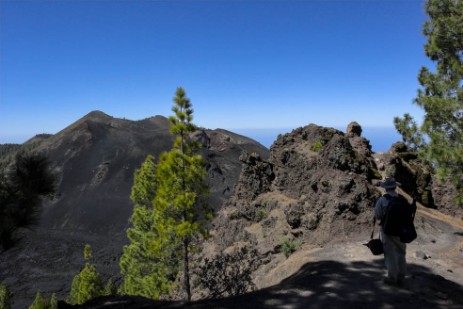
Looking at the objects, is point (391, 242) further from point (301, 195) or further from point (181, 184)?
point (301, 195)

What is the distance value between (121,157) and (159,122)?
65801mm

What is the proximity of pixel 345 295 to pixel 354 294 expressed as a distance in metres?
0.23

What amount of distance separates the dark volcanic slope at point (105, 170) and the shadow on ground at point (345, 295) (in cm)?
6687

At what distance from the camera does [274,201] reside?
2084 centimetres

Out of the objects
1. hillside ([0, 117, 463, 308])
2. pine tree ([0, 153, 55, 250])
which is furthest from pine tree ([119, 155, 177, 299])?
pine tree ([0, 153, 55, 250])

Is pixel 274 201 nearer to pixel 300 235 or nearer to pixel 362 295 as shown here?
pixel 300 235

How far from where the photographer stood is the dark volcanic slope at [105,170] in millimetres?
80188

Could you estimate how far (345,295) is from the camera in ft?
27.4

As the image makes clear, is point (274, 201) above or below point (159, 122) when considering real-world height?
below

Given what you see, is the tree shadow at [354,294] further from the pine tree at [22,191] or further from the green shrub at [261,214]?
the green shrub at [261,214]

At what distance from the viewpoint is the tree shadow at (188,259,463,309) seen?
770cm

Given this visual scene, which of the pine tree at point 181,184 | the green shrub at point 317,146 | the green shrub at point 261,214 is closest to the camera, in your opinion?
the pine tree at point 181,184

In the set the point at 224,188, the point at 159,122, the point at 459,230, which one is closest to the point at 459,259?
the point at 459,230

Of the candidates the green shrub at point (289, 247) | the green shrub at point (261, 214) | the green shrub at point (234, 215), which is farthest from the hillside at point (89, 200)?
the green shrub at point (289, 247)
